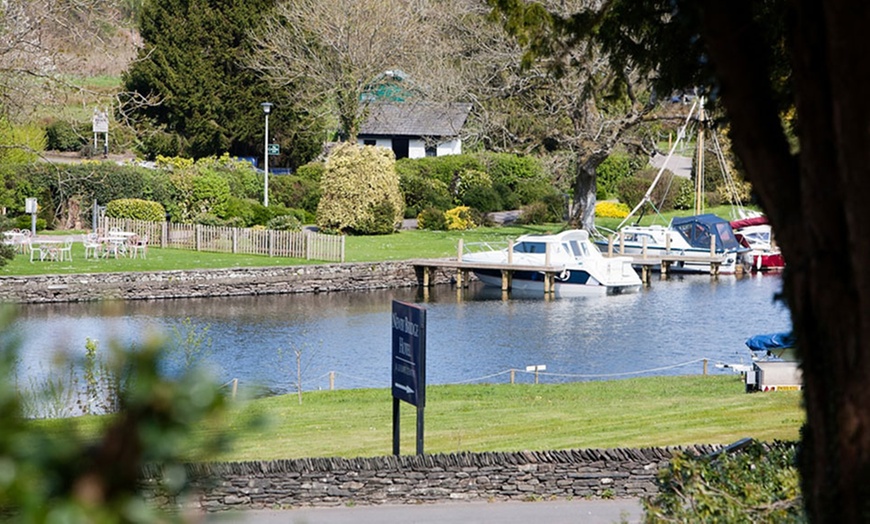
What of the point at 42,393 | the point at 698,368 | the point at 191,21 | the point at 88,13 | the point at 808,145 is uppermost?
the point at 191,21

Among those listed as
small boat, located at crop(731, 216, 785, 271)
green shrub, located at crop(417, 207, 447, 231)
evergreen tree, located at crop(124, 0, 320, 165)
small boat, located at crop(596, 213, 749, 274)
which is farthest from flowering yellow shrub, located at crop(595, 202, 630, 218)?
evergreen tree, located at crop(124, 0, 320, 165)

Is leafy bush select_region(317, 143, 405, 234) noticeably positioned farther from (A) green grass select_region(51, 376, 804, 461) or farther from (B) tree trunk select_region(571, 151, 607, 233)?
(A) green grass select_region(51, 376, 804, 461)

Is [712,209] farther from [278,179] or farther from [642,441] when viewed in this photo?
[642,441]

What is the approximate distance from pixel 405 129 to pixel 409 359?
2122 inches

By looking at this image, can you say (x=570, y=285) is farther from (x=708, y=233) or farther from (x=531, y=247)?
(x=708, y=233)

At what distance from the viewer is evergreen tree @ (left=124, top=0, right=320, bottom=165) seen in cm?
5988

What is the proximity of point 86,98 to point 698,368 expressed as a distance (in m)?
15.4

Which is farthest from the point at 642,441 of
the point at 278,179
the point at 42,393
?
the point at 278,179

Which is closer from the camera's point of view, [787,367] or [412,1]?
[787,367]

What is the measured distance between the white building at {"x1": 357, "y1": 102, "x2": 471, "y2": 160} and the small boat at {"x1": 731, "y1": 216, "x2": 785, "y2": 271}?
1904 cm

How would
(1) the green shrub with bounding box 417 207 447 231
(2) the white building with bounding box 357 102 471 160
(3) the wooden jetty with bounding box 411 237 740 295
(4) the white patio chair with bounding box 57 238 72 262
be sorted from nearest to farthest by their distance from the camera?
(4) the white patio chair with bounding box 57 238 72 262 < (3) the wooden jetty with bounding box 411 237 740 295 < (1) the green shrub with bounding box 417 207 447 231 < (2) the white building with bounding box 357 102 471 160

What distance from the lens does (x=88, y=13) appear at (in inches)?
773

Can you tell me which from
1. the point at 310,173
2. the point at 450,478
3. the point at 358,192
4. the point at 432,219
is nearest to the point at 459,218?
the point at 432,219

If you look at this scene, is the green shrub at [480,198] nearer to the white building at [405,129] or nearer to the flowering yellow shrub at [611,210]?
the flowering yellow shrub at [611,210]
